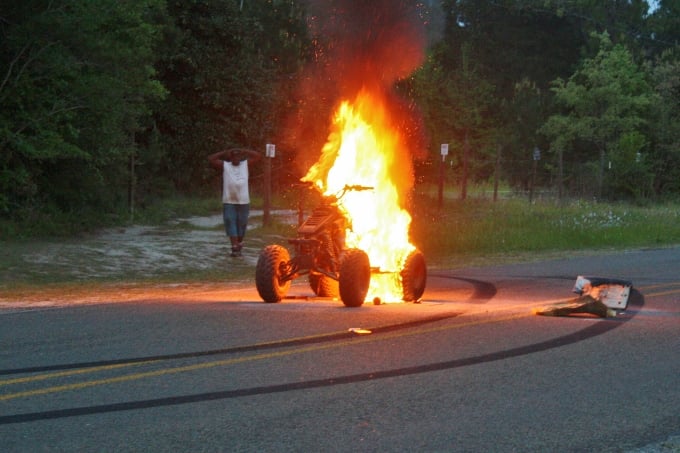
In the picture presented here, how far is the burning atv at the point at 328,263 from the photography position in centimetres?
1159

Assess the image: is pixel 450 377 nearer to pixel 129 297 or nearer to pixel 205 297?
pixel 205 297

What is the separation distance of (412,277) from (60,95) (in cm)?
1111

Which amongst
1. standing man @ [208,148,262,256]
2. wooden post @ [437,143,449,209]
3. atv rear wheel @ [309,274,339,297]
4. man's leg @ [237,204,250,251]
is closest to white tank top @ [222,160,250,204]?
standing man @ [208,148,262,256]

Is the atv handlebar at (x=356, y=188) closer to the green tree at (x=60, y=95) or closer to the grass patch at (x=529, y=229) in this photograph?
the grass patch at (x=529, y=229)

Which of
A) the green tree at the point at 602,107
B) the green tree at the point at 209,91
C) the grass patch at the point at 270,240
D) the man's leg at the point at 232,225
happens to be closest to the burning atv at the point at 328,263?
the grass patch at the point at 270,240

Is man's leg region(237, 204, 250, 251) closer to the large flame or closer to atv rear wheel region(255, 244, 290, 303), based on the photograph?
the large flame

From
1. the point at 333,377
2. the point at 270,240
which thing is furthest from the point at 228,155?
the point at 333,377

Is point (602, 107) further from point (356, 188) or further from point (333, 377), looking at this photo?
point (333, 377)

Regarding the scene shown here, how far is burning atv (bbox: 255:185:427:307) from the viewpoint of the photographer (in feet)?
38.0

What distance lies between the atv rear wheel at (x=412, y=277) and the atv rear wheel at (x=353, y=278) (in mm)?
1061

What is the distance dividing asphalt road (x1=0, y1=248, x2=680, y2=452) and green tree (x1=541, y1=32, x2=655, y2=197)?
133 feet

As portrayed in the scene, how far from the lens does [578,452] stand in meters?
5.75

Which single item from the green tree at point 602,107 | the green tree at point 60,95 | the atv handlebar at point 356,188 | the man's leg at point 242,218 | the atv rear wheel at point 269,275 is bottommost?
the atv rear wheel at point 269,275

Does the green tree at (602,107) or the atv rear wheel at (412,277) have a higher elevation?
the green tree at (602,107)
